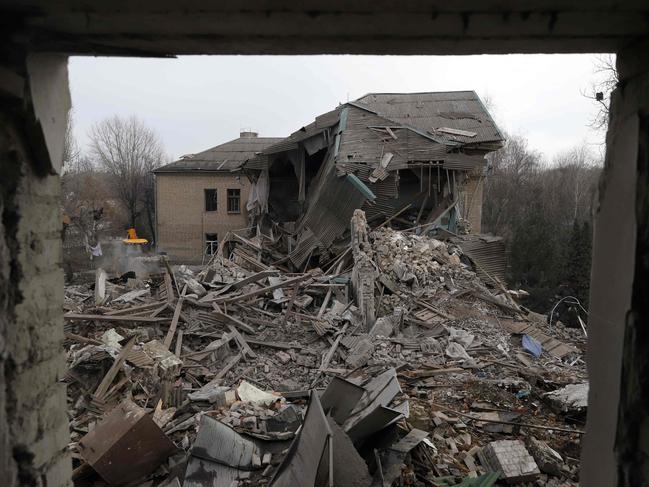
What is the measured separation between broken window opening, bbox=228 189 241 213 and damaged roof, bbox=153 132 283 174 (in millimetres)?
1581

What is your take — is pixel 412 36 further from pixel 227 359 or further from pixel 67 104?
pixel 227 359

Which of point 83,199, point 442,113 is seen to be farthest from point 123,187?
point 442,113

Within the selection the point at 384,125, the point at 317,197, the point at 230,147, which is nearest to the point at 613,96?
the point at 317,197

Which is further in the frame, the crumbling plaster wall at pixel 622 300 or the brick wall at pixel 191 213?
the brick wall at pixel 191 213

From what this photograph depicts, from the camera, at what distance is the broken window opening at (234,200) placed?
96.2ft

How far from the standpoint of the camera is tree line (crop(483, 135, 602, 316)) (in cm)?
2089

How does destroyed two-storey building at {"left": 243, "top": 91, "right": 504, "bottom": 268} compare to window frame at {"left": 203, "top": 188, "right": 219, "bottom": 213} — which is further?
window frame at {"left": 203, "top": 188, "right": 219, "bottom": 213}

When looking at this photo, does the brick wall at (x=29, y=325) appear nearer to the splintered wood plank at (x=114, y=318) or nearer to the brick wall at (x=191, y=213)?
the splintered wood plank at (x=114, y=318)

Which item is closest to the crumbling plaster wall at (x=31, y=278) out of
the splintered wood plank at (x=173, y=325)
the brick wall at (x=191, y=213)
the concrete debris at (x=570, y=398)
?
the concrete debris at (x=570, y=398)

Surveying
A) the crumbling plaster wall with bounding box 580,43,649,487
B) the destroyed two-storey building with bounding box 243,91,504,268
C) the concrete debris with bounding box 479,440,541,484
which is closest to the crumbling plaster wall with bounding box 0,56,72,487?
the crumbling plaster wall with bounding box 580,43,649,487

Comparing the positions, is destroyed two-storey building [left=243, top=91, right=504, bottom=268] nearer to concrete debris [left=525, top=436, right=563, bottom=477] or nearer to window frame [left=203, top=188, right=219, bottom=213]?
concrete debris [left=525, top=436, right=563, bottom=477]

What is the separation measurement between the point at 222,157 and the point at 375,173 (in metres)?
18.2

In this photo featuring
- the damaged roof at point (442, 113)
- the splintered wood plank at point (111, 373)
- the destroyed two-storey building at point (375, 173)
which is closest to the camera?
the splintered wood plank at point (111, 373)

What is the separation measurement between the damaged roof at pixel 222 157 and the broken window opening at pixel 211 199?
5.01 ft
